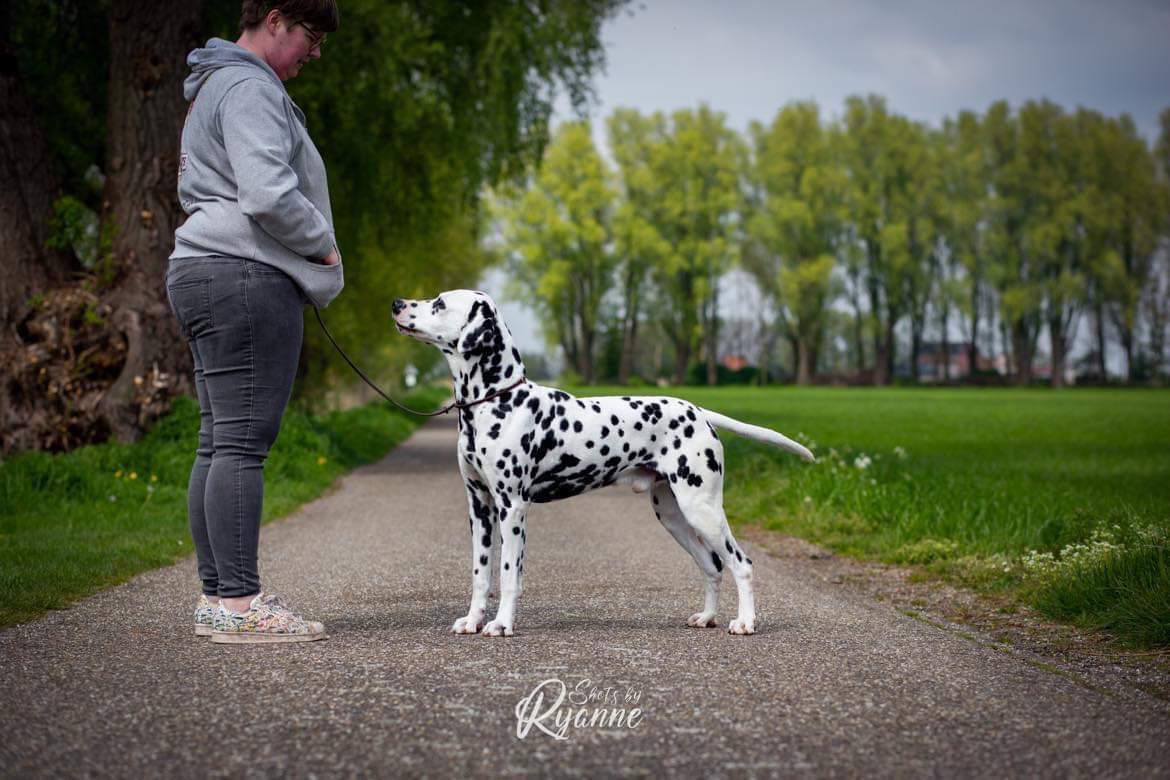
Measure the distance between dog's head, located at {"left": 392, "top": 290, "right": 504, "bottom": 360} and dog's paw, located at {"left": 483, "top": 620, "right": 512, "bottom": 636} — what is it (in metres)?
1.29

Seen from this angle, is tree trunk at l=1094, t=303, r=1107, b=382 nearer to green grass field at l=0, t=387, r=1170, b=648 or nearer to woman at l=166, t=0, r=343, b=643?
green grass field at l=0, t=387, r=1170, b=648

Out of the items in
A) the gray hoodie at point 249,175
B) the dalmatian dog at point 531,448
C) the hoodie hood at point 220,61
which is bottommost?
the dalmatian dog at point 531,448

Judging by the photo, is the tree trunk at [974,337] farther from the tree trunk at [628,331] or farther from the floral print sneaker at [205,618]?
the floral print sneaker at [205,618]

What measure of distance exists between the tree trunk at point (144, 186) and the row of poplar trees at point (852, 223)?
4736 cm

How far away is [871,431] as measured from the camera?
74.6 feet

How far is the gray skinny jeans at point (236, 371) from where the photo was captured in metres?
4.67

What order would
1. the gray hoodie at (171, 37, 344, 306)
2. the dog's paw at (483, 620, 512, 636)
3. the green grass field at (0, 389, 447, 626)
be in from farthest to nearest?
the green grass field at (0, 389, 447, 626), the dog's paw at (483, 620, 512, 636), the gray hoodie at (171, 37, 344, 306)

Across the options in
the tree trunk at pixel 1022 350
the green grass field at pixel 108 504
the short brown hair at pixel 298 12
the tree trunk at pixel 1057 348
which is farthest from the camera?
the tree trunk at pixel 1022 350

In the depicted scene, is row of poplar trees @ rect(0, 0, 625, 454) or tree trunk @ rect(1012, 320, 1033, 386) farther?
tree trunk @ rect(1012, 320, 1033, 386)

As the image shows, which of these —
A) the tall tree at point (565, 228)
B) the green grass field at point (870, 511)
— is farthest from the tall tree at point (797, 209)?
the green grass field at point (870, 511)

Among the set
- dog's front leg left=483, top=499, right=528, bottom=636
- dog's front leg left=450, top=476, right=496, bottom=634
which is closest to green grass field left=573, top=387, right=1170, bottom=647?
dog's front leg left=483, top=499, right=528, bottom=636

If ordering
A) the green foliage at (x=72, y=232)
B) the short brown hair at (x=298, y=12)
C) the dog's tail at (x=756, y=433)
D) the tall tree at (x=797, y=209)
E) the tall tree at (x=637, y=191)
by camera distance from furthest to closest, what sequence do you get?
the tall tree at (x=797, y=209)
the tall tree at (x=637, y=191)
the green foliage at (x=72, y=232)
the dog's tail at (x=756, y=433)
the short brown hair at (x=298, y=12)

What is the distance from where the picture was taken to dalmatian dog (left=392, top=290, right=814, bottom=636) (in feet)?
16.8

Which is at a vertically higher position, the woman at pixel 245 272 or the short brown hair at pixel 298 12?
the short brown hair at pixel 298 12
